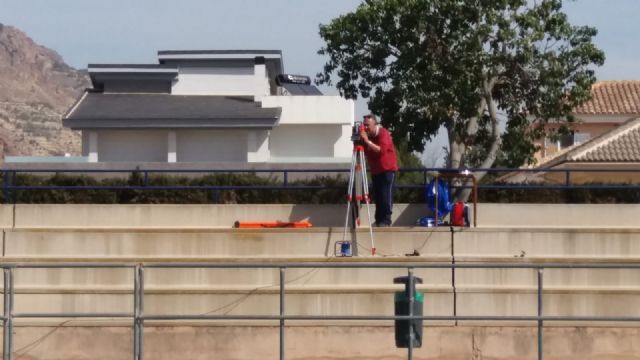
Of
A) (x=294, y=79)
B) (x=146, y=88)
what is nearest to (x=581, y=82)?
(x=146, y=88)

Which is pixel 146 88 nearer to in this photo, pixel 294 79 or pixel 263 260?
pixel 294 79

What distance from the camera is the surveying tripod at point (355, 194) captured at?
1928 cm

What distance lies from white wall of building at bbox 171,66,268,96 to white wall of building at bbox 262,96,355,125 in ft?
5.28

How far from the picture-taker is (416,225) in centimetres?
2016

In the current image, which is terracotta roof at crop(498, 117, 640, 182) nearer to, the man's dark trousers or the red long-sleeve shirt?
the man's dark trousers

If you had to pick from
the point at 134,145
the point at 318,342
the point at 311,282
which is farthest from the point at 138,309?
the point at 134,145

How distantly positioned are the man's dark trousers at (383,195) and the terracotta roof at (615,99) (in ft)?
154

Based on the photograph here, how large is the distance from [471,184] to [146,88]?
27.1m

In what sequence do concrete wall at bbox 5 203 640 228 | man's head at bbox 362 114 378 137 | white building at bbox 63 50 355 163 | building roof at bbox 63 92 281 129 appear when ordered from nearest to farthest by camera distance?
man's head at bbox 362 114 378 137 < concrete wall at bbox 5 203 640 228 < building roof at bbox 63 92 281 129 < white building at bbox 63 50 355 163

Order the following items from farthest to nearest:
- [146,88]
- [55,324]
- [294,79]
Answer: [294,79] → [146,88] → [55,324]

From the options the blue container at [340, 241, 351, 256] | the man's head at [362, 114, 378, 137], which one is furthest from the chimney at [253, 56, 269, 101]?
the blue container at [340, 241, 351, 256]

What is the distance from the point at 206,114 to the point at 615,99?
101ft

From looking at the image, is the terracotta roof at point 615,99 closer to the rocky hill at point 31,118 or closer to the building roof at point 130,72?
the building roof at point 130,72

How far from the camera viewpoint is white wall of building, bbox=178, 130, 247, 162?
43188 millimetres
